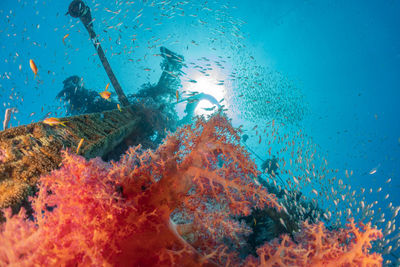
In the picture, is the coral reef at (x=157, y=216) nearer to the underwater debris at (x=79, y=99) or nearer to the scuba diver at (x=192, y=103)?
the underwater debris at (x=79, y=99)

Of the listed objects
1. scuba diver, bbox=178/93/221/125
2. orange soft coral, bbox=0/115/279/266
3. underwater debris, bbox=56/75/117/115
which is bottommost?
orange soft coral, bbox=0/115/279/266

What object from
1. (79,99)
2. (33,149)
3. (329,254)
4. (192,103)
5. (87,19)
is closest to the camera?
(329,254)

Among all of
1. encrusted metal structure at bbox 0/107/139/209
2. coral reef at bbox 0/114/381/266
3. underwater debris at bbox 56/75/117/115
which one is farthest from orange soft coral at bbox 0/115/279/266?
underwater debris at bbox 56/75/117/115

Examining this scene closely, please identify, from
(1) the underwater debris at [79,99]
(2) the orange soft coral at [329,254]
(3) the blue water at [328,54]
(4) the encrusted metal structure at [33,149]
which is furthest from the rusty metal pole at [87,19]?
(3) the blue water at [328,54]

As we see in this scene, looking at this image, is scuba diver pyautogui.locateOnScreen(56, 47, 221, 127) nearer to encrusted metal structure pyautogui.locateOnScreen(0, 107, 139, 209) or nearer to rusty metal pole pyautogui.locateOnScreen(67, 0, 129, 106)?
rusty metal pole pyautogui.locateOnScreen(67, 0, 129, 106)

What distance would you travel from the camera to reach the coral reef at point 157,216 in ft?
4.70

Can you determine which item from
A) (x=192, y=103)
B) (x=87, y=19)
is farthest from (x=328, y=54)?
(x=87, y=19)

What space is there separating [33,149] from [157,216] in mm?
2066

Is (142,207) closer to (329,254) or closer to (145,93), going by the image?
(329,254)

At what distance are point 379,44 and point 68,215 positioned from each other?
76963mm

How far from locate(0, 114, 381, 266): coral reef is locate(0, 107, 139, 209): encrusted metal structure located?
1.38ft

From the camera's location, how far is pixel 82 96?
39.0ft

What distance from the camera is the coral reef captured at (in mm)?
1432

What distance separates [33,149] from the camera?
242cm
